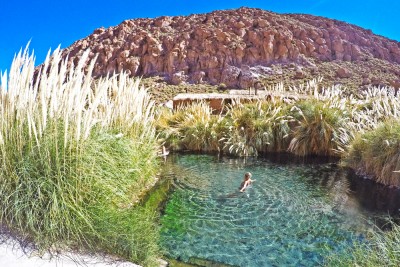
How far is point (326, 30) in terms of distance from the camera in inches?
2213

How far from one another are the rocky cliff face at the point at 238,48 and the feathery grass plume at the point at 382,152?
1395 inches

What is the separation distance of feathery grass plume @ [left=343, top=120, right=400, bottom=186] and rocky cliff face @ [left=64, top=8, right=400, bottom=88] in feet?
116

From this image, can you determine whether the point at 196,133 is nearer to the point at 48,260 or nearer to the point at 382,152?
the point at 382,152

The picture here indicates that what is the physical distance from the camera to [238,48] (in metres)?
52.8

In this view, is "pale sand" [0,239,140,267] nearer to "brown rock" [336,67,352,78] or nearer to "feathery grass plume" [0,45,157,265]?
"feathery grass plume" [0,45,157,265]

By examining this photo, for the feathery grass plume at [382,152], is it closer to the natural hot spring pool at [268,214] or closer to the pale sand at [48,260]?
the natural hot spring pool at [268,214]

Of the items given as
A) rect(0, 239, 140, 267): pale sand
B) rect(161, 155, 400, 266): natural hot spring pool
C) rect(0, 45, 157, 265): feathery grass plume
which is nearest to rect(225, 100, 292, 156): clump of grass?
rect(161, 155, 400, 266): natural hot spring pool

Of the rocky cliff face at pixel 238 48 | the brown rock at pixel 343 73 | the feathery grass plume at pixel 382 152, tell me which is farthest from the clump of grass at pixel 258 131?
the rocky cliff face at pixel 238 48

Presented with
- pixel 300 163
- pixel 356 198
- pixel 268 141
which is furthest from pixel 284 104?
pixel 356 198

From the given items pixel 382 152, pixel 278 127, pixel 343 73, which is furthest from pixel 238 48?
pixel 382 152

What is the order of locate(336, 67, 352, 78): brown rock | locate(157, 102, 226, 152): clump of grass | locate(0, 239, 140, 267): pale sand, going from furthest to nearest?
locate(336, 67, 352, 78): brown rock → locate(157, 102, 226, 152): clump of grass → locate(0, 239, 140, 267): pale sand

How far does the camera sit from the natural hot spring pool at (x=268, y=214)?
10.9 feet

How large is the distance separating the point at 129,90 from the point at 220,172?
8.06 ft

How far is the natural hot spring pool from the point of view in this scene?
331cm
